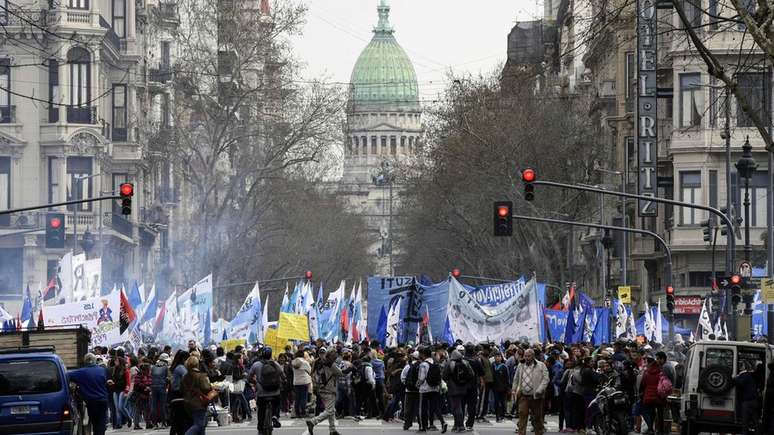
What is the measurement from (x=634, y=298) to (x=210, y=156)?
1666 cm

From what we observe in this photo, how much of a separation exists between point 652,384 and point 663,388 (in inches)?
8.5

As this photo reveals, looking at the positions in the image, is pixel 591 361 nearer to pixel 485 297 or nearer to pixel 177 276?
pixel 485 297

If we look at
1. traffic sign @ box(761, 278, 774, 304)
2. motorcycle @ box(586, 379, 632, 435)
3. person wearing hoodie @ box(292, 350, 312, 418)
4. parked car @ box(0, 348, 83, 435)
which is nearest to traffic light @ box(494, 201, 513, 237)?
person wearing hoodie @ box(292, 350, 312, 418)

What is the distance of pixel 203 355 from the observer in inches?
1193

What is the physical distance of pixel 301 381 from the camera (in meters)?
36.5

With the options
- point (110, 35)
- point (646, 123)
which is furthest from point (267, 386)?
point (110, 35)

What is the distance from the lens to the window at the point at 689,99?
61156mm

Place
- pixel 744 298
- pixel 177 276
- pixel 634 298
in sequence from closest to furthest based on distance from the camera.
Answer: pixel 744 298
pixel 634 298
pixel 177 276

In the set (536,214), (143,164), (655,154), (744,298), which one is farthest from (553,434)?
(143,164)

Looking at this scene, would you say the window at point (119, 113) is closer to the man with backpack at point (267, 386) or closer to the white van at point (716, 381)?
the man with backpack at point (267, 386)

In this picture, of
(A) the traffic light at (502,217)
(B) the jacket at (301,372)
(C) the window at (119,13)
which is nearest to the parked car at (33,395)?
(B) the jacket at (301,372)

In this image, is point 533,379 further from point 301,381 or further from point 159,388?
point 159,388

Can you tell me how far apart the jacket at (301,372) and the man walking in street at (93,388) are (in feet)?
29.3

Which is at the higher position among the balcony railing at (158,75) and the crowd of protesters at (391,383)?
the balcony railing at (158,75)
